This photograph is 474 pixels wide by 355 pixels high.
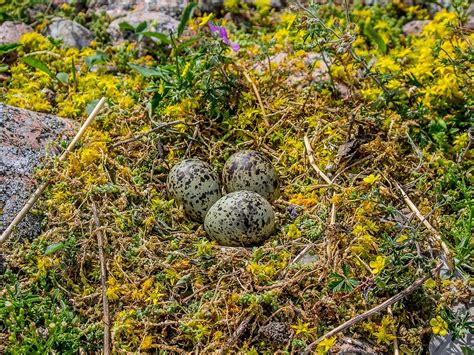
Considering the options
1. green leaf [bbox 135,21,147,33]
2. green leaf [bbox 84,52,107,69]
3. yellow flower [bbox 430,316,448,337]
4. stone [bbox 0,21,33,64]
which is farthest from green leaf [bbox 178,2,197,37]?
yellow flower [bbox 430,316,448,337]

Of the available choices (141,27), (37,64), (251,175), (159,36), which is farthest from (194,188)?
(141,27)

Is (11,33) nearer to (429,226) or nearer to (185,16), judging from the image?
(185,16)

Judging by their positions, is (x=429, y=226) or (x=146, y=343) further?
(x=429, y=226)

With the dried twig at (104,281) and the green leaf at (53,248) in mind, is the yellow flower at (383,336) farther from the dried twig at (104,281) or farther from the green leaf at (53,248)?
the green leaf at (53,248)

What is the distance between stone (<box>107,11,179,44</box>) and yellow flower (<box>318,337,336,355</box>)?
10.0ft

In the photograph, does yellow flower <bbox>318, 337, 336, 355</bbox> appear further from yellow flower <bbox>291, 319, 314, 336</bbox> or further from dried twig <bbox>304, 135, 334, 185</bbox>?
dried twig <bbox>304, 135, 334, 185</bbox>

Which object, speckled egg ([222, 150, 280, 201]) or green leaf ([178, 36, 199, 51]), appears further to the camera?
green leaf ([178, 36, 199, 51])

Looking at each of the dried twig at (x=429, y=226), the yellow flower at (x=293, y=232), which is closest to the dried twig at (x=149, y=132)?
the yellow flower at (x=293, y=232)

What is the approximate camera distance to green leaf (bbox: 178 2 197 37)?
15.7 ft

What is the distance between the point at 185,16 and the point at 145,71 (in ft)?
2.34

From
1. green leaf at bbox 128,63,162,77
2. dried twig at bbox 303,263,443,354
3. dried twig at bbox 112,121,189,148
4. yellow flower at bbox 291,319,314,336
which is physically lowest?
yellow flower at bbox 291,319,314,336

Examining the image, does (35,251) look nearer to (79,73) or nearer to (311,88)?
(79,73)

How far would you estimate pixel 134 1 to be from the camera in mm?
5570

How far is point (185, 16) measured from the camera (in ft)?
16.1
